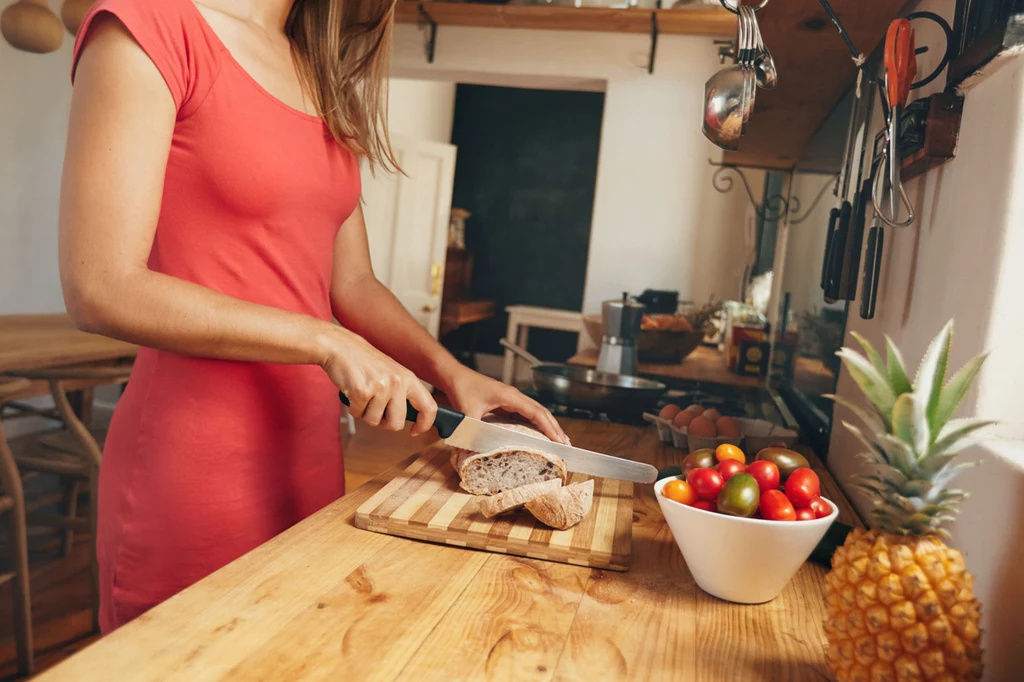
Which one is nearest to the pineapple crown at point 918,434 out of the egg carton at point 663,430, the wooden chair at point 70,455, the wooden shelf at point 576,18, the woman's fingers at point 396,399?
the woman's fingers at point 396,399

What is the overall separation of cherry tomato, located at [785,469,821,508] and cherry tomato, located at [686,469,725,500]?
2.8 inches

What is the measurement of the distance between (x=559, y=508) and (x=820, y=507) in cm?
29

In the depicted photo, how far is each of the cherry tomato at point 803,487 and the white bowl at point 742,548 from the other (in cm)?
3

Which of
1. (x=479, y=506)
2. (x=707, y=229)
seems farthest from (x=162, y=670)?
(x=707, y=229)

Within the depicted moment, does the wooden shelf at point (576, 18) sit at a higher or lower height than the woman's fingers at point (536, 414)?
higher

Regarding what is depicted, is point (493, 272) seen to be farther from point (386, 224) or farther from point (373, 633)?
point (373, 633)

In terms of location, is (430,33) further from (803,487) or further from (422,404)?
(803,487)

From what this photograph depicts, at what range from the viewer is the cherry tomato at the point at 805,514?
79 centimetres

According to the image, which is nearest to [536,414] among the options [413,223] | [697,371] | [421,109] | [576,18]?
[697,371]

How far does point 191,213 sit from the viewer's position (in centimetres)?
97

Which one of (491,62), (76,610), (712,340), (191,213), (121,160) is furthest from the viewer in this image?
(491,62)

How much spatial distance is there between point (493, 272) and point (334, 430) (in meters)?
6.55

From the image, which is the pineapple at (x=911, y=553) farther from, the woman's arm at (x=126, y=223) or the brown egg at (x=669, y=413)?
the brown egg at (x=669, y=413)

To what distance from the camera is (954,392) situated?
1.88 feet
